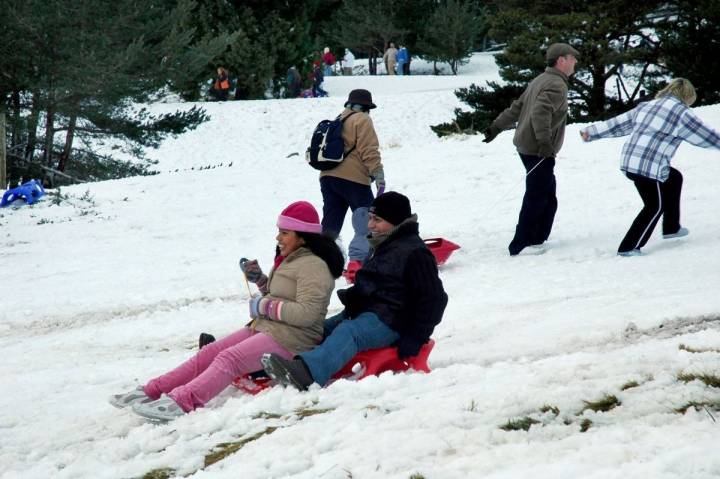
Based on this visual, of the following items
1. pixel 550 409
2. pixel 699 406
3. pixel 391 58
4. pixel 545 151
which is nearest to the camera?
pixel 699 406

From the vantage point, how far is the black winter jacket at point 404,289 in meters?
5.10

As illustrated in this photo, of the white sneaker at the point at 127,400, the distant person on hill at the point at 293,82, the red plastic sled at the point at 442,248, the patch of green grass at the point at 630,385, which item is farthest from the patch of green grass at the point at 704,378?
the distant person on hill at the point at 293,82

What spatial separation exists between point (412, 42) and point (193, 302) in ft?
142

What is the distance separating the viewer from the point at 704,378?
3.95 meters

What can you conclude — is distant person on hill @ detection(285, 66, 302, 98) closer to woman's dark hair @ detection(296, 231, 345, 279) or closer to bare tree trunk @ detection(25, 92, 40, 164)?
bare tree trunk @ detection(25, 92, 40, 164)

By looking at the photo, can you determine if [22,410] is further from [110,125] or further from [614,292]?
[110,125]

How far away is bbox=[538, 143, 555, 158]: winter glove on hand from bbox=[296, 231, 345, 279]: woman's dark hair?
3.89 metres

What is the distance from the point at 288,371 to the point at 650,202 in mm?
4837

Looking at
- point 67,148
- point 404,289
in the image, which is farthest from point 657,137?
point 67,148

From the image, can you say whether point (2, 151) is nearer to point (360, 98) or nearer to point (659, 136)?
point (360, 98)

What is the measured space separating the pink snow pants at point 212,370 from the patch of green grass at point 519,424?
1.76 m

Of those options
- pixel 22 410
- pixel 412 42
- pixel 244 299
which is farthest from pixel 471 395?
pixel 412 42

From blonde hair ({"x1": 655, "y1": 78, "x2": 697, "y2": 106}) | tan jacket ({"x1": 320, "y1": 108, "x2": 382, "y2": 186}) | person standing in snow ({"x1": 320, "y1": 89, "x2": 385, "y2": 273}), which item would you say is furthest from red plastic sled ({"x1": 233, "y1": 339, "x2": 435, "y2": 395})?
blonde hair ({"x1": 655, "y1": 78, "x2": 697, "y2": 106})

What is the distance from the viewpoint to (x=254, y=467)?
3805mm
